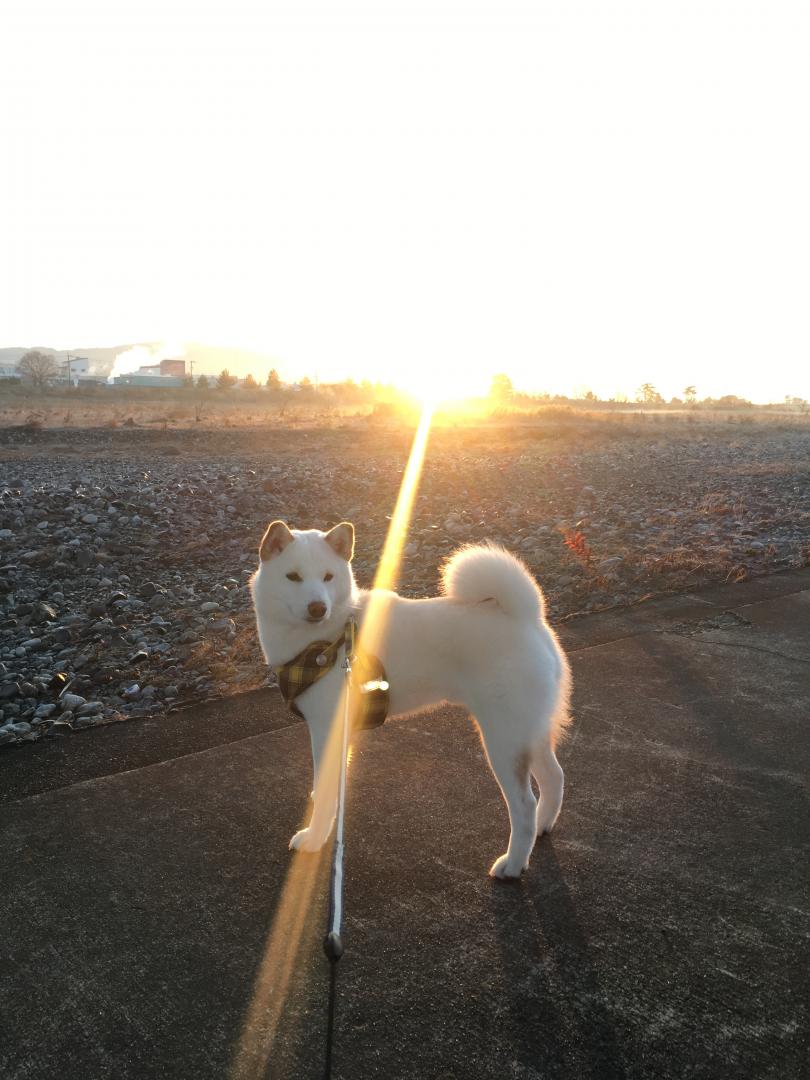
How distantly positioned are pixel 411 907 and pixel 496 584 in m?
1.22

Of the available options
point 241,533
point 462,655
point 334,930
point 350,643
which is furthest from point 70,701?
point 241,533

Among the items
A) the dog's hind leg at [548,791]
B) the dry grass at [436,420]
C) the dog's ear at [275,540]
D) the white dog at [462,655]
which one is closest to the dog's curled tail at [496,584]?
the white dog at [462,655]

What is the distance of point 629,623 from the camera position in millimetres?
5980

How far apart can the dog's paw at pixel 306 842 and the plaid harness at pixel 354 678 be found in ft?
1.45

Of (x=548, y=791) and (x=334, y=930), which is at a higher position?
(x=334, y=930)

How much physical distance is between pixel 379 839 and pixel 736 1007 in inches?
55.1

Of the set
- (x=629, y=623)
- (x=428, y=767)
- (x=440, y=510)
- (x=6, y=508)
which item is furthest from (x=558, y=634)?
(x=6, y=508)

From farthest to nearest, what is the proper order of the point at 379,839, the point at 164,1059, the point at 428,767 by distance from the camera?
1. the point at 428,767
2. the point at 379,839
3. the point at 164,1059

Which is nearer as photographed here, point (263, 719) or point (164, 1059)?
point (164, 1059)

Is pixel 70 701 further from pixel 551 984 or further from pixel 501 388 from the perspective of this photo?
pixel 501 388

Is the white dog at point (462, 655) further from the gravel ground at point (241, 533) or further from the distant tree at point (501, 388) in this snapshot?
the distant tree at point (501, 388)

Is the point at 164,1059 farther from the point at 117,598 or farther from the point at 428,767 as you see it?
the point at 117,598

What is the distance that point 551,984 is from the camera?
2354mm

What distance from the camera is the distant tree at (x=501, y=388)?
46469 millimetres
